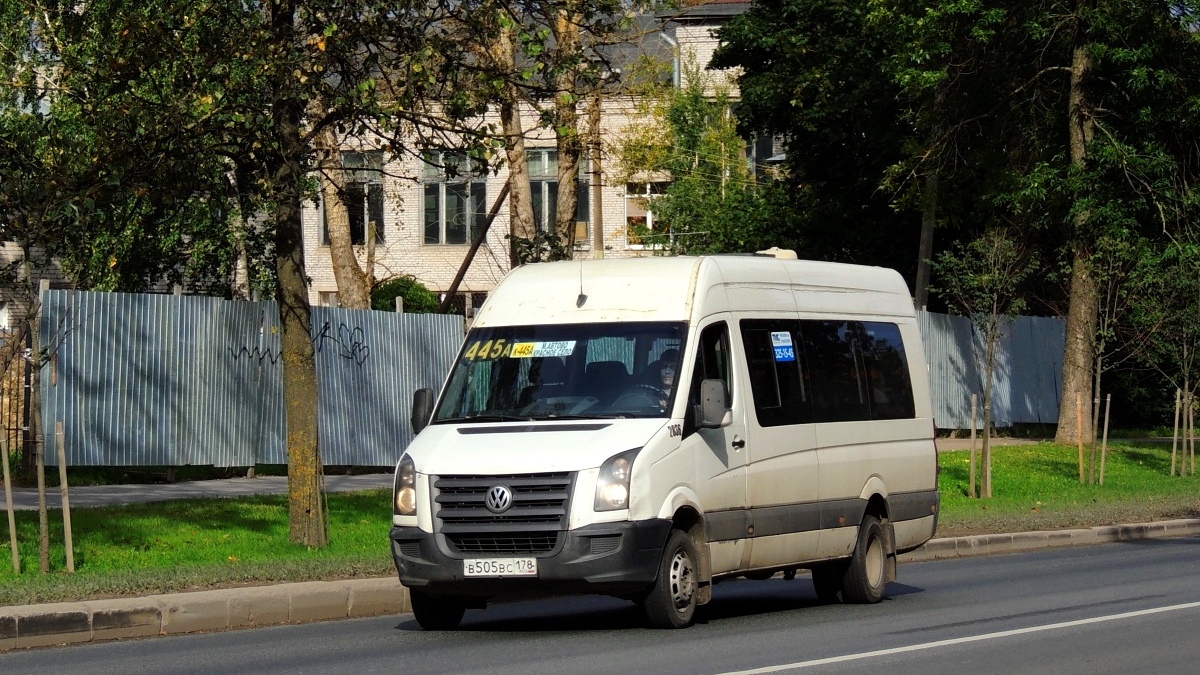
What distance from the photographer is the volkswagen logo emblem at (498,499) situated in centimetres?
1063

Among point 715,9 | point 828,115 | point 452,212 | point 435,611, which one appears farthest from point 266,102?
point 715,9

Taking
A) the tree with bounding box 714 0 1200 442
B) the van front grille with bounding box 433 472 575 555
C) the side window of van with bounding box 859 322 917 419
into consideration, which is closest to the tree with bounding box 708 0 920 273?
the tree with bounding box 714 0 1200 442

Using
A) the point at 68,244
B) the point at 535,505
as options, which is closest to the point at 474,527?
the point at 535,505

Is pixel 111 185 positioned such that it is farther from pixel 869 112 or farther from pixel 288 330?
pixel 869 112

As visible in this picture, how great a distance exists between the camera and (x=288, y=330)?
15531mm

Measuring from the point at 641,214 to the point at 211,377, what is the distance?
39.3m

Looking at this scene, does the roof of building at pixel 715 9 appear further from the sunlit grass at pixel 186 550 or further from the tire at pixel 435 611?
the tire at pixel 435 611

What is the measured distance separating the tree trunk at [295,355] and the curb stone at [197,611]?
2.31m

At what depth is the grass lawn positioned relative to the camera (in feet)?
41.7

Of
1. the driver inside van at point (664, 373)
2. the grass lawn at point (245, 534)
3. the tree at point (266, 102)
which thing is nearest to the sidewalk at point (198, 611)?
the grass lawn at point (245, 534)

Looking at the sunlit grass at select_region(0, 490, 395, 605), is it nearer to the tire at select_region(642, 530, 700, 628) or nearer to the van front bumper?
the van front bumper

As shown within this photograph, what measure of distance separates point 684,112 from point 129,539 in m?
44.4

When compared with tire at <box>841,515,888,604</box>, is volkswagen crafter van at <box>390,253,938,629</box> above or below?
above

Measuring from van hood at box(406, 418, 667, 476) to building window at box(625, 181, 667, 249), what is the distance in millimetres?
47023
